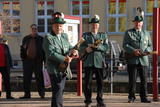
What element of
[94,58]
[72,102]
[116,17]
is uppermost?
[116,17]

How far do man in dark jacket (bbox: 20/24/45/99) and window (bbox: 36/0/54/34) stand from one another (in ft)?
57.5

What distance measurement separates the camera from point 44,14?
2797 centimetres

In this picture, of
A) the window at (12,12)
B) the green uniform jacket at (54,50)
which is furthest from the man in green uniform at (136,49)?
the window at (12,12)

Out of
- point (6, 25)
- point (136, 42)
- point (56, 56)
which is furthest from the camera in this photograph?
point (6, 25)

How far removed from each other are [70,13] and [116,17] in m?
3.04

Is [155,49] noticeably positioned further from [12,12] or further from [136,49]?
[12,12]

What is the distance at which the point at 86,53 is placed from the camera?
28.6 feet

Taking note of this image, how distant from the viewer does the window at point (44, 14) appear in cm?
2772

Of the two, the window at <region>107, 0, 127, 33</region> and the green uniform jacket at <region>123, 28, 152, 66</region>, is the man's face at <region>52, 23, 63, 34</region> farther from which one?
the window at <region>107, 0, 127, 33</region>

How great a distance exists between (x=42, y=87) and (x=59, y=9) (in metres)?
17.2

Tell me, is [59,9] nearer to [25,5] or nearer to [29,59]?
[25,5]

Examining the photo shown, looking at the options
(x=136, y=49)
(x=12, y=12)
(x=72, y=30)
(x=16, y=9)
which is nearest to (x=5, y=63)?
(x=72, y=30)

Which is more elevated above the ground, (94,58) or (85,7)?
(85,7)

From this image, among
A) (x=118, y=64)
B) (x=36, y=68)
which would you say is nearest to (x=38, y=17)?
(x=118, y=64)
